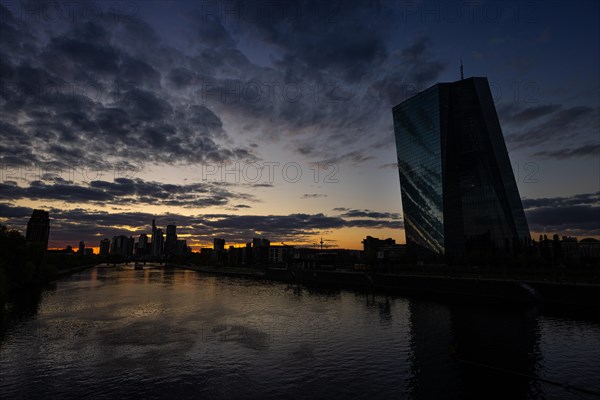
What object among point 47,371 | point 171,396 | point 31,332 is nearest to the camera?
point 171,396

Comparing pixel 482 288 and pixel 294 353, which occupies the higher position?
pixel 482 288

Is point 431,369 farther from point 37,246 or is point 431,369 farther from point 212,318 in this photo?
point 37,246

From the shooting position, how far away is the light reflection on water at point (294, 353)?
114 feet

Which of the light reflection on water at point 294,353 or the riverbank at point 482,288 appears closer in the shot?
the light reflection on water at point 294,353

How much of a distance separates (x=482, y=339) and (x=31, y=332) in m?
70.0

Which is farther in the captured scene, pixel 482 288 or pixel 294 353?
pixel 482 288

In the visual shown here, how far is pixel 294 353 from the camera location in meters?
47.4

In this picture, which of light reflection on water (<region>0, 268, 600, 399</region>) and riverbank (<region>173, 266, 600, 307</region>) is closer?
light reflection on water (<region>0, 268, 600, 399</region>)

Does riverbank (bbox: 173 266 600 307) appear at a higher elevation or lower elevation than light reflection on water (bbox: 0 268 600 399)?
higher

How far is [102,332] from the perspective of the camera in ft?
195

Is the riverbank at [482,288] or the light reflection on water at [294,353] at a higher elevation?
the riverbank at [482,288]

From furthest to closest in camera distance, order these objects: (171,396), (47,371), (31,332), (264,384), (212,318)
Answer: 1. (212,318)
2. (31,332)
3. (47,371)
4. (264,384)
5. (171,396)

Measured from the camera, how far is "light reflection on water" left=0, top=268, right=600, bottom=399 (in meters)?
34.8

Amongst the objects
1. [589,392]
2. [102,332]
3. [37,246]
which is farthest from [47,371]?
[37,246]
